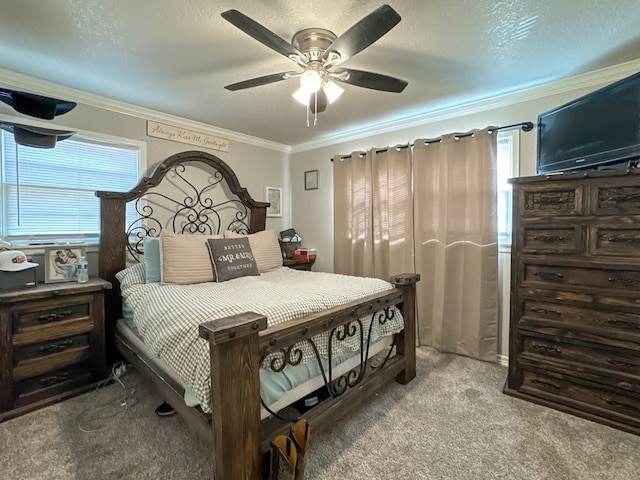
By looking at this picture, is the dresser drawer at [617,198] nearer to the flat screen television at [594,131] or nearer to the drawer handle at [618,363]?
the flat screen television at [594,131]

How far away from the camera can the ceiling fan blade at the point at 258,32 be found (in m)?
1.29

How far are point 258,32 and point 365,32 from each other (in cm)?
48

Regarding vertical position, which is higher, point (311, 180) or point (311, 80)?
point (311, 80)

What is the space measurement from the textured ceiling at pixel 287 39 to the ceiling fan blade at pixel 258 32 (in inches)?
8.4

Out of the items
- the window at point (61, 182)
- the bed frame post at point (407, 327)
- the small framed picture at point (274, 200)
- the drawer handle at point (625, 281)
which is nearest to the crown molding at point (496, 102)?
the small framed picture at point (274, 200)

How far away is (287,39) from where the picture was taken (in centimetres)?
186

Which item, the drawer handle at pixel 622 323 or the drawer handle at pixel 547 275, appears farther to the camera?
the drawer handle at pixel 547 275

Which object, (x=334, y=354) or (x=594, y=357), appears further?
(x=594, y=357)

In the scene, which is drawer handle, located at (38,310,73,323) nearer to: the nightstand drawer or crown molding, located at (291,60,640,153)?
the nightstand drawer

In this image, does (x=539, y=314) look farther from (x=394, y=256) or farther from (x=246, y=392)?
(x=246, y=392)

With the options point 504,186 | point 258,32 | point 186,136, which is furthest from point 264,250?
point 504,186

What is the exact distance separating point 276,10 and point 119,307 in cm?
257

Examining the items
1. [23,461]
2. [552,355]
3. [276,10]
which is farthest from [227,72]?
[552,355]

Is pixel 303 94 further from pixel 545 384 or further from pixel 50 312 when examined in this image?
pixel 545 384
